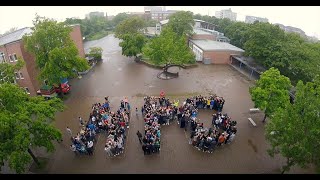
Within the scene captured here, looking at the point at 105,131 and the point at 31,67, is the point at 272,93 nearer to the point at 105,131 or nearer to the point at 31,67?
the point at 105,131

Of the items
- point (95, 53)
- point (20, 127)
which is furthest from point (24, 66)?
point (95, 53)

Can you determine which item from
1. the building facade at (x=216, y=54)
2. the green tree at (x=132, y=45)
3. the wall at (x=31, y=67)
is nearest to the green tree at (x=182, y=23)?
the building facade at (x=216, y=54)

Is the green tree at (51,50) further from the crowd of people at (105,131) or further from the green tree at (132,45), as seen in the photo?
the green tree at (132,45)

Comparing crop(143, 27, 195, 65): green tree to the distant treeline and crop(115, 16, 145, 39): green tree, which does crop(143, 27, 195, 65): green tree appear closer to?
crop(115, 16, 145, 39): green tree

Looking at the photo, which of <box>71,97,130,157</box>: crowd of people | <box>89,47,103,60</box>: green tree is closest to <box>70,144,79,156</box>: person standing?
<box>71,97,130,157</box>: crowd of people

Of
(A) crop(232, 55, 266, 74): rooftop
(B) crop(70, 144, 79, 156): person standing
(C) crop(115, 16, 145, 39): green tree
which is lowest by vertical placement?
(B) crop(70, 144, 79, 156): person standing

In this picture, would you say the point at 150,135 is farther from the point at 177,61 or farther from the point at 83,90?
the point at 177,61
